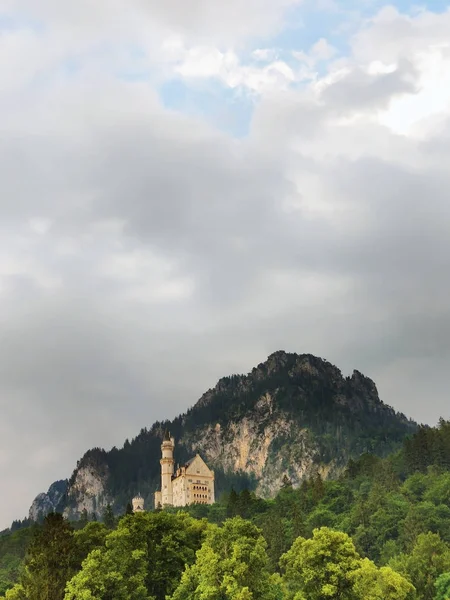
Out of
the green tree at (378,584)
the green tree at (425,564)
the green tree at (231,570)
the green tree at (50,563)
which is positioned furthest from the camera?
the green tree at (425,564)

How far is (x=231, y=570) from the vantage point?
70938 mm

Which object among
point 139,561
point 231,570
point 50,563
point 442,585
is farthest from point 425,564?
point 50,563

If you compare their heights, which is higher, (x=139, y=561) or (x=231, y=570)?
(x=139, y=561)

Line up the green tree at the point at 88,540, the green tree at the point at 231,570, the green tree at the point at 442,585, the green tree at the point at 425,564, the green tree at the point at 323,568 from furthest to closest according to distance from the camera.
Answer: the green tree at the point at 425,564 → the green tree at the point at 442,585 → the green tree at the point at 88,540 → the green tree at the point at 323,568 → the green tree at the point at 231,570

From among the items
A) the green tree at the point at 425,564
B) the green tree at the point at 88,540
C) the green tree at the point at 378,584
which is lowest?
the green tree at the point at 378,584

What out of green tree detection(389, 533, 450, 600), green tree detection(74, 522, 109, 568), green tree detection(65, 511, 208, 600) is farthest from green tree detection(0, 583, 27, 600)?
green tree detection(389, 533, 450, 600)

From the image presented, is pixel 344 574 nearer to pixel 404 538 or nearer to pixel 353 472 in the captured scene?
pixel 404 538

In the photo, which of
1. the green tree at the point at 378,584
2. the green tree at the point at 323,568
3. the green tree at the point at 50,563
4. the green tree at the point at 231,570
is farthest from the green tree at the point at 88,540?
the green tree at the point at 378,584

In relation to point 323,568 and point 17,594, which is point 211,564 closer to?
point 323,568

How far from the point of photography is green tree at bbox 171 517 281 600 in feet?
229

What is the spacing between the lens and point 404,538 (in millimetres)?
119188

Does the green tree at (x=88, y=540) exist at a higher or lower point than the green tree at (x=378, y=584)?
higher

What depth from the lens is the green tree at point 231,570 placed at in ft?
229

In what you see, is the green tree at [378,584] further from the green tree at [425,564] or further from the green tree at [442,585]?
the green tree at [425,564]
